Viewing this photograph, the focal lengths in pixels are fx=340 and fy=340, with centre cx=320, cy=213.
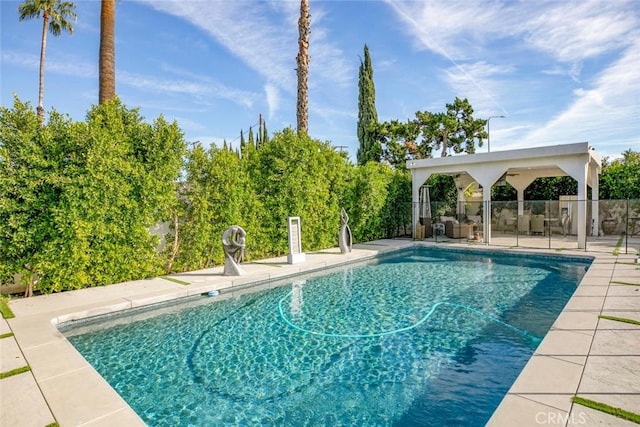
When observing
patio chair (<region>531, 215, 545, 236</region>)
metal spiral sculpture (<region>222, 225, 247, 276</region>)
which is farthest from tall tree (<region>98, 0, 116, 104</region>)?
patio chair (<region>531, 215, 545, 236</region>)

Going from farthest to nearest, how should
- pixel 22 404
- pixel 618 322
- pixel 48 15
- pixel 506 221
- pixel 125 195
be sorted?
pixel 48 15 → pixel 506 221 → pixel 125 195 → pixel 618 322 → pixel 22 404

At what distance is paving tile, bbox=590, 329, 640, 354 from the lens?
3.73 m

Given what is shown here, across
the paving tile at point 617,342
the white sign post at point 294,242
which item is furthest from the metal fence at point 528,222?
the paving tile at point 617,342

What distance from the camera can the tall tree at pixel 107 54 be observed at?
9.85 metres

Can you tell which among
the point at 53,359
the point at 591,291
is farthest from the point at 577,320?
the point at 53,359

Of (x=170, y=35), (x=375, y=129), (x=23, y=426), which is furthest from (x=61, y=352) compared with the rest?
(x=375, y=129)

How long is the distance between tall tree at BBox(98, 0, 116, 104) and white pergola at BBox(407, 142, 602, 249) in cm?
1220

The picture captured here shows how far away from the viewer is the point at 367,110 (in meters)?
28.1

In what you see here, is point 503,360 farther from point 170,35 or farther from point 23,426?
point 170,35

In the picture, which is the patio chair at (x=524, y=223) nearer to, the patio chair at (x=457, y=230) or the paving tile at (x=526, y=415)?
the patio chair at (x=457, y=230)

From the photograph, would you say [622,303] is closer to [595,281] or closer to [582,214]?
[595,281]

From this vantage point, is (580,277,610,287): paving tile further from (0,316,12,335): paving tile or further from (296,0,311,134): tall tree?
(296,0,311,134): tall tree

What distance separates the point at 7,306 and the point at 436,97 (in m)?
27.2

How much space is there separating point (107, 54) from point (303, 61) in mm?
7259
